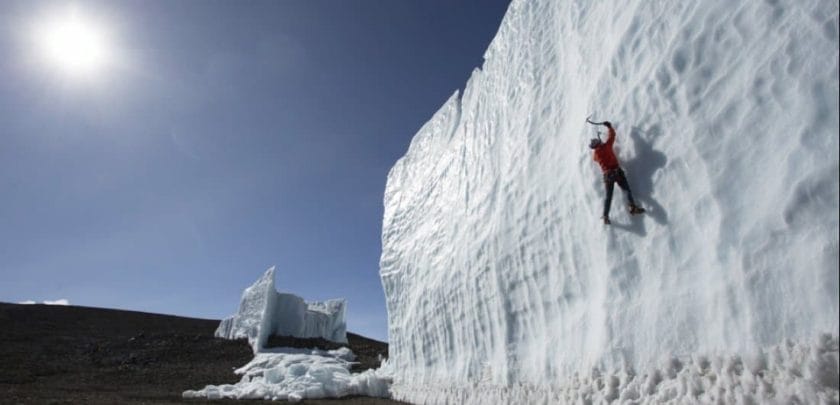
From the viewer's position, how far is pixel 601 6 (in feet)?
25.8

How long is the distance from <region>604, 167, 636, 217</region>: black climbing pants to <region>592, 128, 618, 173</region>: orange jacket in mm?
72

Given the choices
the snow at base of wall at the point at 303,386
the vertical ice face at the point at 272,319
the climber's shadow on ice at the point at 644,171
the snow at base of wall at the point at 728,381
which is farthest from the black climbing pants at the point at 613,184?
the vertical ice face at the point at 272,319

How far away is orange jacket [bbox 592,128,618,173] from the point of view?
6.30 metres

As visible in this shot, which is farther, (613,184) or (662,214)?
(613,184)

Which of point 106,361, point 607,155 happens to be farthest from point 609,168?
point 106,361

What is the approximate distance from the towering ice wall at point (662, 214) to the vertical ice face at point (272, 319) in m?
24.7

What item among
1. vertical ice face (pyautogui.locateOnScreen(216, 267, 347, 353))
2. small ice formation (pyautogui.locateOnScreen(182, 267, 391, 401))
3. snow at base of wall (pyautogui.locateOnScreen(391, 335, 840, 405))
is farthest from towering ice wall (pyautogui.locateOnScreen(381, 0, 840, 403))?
vertical ice face (pyautogui.locateOnScreen(216, 267, 347, 353))

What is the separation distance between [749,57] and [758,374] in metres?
2.92

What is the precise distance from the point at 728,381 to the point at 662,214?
1.91 m

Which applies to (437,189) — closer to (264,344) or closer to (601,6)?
(601,6)

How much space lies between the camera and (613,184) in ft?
20.7

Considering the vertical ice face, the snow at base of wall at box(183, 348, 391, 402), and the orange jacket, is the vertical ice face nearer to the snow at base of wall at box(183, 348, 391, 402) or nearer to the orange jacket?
the snow at base of wall at box(183, 348, 391, 402)

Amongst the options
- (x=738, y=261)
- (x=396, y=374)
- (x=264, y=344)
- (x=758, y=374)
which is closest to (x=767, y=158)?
(x=738, y=261)

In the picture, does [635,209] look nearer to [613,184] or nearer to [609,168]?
[613,184]
